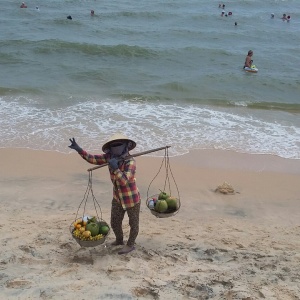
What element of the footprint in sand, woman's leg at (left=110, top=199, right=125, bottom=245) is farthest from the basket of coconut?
the footprint in sand

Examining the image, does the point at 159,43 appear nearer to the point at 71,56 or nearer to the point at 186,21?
the point at 71,56

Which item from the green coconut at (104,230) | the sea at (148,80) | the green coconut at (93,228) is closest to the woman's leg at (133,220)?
the green coconut at (104,230)

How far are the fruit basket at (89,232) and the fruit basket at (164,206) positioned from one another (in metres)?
0.81

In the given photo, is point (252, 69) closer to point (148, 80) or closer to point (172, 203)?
point (148, 80)

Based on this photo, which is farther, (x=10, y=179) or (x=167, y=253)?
(x=10, y=179)

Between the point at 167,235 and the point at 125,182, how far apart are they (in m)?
1.67

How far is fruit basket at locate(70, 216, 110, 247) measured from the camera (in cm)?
511

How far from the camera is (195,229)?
6617 millimetres

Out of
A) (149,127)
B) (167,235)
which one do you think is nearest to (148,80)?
(149,127)

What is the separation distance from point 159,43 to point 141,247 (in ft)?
56.4

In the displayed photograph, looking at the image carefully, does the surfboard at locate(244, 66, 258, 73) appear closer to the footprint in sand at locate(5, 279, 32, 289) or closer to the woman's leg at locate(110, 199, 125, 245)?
the woman's leg at locate(110, 199, 125, 245)

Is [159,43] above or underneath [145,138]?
above

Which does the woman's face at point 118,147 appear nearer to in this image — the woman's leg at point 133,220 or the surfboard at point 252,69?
the woman's leg at point 133,220

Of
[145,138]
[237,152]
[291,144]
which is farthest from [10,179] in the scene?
[291,144]
